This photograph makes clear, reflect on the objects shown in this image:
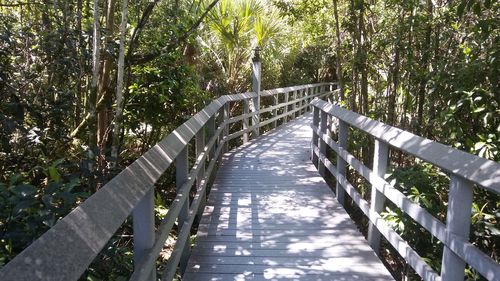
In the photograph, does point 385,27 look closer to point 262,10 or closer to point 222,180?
point 222,180

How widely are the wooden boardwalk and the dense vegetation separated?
66 cm

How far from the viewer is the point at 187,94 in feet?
26.9

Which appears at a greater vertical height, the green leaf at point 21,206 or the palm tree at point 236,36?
the palm tree at point 236,36

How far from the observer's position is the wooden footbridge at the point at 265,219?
1549 mm

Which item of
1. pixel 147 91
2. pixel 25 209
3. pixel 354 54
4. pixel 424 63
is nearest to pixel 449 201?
pixel 25 209

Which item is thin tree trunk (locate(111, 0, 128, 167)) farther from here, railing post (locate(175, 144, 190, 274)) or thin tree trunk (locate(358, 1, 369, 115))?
thin tree trunk (locate(358, 1, 369, 115))

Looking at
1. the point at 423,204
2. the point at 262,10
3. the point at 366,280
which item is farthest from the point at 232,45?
the point at 366,280

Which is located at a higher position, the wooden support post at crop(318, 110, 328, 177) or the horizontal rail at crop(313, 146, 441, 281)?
the wooden support post at crop(318, 110, 328, 177)

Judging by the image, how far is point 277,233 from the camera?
14.6ft

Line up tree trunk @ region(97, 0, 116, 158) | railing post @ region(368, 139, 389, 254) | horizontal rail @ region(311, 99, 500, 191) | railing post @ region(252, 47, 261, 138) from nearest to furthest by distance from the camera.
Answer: horizontal rail @ region(311, 99, 500, 191)
railing post @ region(368, 139, 389, 254)
tree trunk @ region(97, 0, 116, 158)
railing post @ region(252, 47, 261, 138)

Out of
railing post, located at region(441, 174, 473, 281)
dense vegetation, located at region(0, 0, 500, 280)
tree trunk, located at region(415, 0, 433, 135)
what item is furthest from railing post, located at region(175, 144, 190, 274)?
tree trunk, located at region(415, 0, 433, 135)

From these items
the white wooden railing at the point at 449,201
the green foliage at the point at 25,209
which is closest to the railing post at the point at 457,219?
the white wooden railing at the point at 449,201

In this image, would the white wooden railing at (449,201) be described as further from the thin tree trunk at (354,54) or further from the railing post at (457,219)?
the thin tree trunk at (354,54)

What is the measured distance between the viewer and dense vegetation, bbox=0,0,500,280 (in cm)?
398
